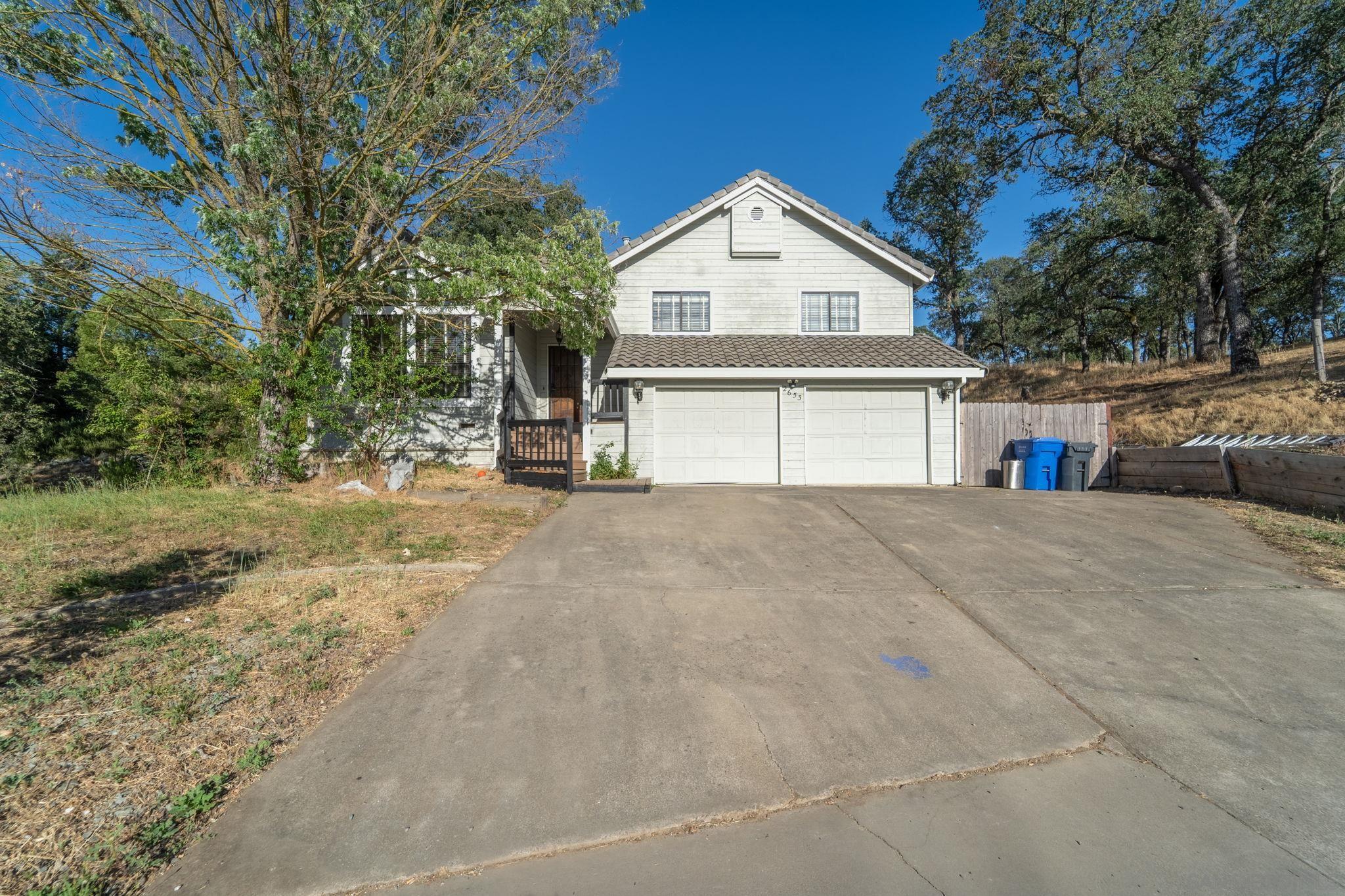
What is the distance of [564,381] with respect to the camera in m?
14.3

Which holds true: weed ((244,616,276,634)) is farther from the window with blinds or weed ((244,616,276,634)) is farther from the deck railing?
the window with blinds

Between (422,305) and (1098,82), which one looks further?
(1098,82)

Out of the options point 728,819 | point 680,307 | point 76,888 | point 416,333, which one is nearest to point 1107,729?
point 728,819

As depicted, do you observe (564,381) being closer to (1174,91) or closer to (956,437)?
(956,437)

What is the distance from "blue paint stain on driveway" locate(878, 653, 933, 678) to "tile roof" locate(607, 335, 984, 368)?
8248 millimetres

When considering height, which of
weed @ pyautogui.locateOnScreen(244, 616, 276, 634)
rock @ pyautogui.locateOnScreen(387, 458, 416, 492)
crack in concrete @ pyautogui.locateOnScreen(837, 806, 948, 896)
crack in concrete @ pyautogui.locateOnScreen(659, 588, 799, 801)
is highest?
rock @ pyautogui.locateOnScreen(387, 458, 416, 492)

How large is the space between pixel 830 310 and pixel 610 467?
21.7 feet

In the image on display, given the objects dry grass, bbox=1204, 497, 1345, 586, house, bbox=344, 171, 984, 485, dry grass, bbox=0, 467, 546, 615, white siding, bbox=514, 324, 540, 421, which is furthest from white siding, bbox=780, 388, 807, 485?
dry grass, bbox=1204, 497, 1345, 586

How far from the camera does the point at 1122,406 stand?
16.1m

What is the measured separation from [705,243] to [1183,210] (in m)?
15.6

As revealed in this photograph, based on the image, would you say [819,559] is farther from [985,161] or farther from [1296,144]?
[1296,144]

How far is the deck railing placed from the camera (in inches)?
410

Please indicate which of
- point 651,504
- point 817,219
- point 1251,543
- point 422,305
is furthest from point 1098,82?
point 422,305

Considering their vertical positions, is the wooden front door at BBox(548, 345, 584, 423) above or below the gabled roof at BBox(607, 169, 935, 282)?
below
